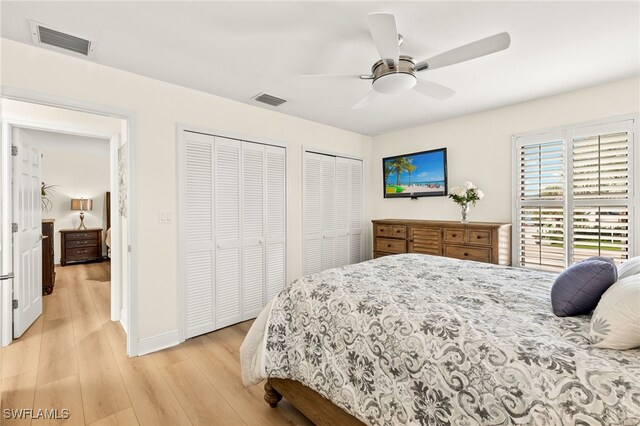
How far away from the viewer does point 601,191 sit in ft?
9.53

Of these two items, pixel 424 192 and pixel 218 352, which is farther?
pixel 424 192

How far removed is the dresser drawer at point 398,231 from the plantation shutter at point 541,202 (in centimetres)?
131

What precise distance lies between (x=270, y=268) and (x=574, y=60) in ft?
11.7

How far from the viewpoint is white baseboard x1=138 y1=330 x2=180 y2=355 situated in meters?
2.66

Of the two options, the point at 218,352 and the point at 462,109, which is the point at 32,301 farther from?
the point at 462,109

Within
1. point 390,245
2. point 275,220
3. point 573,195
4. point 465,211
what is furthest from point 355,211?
point 573,195

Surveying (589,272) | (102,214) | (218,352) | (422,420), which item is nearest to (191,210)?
(218,352)

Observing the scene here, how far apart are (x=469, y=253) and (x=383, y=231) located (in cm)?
120

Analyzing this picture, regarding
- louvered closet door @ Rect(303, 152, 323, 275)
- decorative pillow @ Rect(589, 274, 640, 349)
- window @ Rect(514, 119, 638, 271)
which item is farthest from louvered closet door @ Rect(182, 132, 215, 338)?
window @ Rect(514, 119, 638, 271)

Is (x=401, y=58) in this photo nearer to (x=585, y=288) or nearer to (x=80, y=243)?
(x=585, y=288)

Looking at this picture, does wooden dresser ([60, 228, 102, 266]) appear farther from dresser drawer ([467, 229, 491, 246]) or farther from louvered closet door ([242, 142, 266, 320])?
dresser drawer ([467, 229, 491, 246])

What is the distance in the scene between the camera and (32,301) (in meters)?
3.26

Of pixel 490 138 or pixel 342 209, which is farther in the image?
pixel 342 209

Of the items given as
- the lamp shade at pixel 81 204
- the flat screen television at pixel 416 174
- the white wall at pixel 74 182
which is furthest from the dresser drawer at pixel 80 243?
the flat screen television at pixel 416 174
